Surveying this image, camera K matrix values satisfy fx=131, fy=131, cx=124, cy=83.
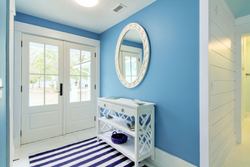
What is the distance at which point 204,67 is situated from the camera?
1391 mm

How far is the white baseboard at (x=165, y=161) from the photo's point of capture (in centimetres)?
161

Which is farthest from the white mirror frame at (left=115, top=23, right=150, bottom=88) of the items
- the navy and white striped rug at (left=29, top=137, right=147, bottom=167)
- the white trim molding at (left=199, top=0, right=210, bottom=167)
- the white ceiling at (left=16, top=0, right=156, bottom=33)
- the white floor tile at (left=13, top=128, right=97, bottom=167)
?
the white floor tile at (left=13, top=128, right=97, bottom=167)

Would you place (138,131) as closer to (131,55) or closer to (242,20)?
(131,55)

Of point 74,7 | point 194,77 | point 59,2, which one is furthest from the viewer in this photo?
point 74,7

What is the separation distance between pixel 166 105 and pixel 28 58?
8.39 feet

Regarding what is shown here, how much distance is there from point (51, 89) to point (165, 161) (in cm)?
243

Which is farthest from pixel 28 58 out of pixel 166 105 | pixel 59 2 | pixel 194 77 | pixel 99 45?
pixel 194 77

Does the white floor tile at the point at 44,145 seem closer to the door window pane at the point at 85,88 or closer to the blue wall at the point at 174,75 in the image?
the door window pane at the point at 85,88

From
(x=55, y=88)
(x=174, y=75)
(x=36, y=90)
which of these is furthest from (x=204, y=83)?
(x=36, y=90)

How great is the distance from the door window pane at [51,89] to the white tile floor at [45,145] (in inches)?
29.7

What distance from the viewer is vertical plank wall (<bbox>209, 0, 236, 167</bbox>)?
146 centimetres

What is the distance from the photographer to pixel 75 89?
2977mm

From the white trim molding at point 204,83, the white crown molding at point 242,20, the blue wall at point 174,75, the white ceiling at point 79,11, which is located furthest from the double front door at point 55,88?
the white crown molding at point 242,20

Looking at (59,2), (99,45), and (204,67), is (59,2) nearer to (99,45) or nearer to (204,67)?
(99,45)
